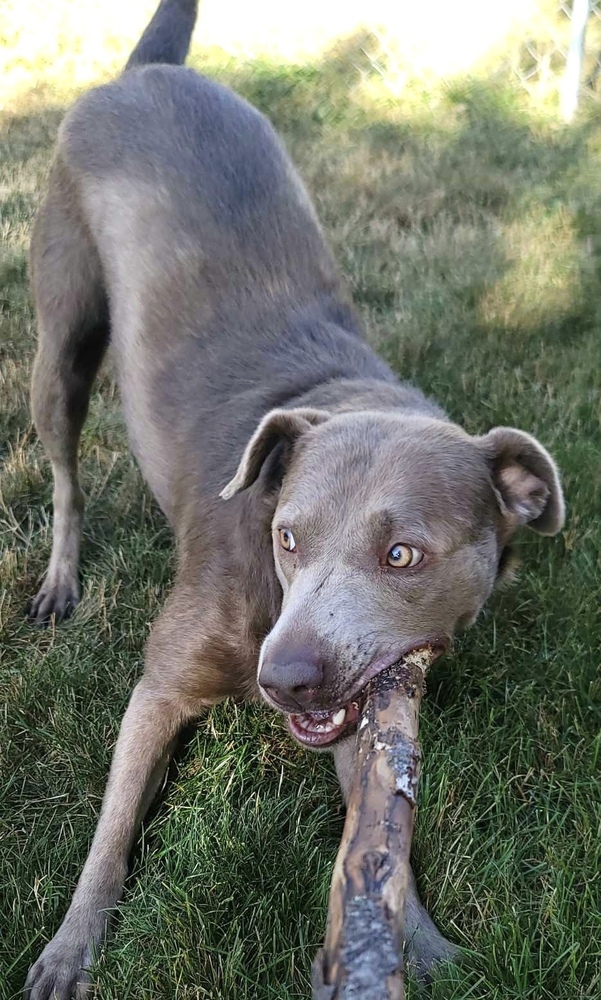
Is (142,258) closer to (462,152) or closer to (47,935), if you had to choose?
(47,935)

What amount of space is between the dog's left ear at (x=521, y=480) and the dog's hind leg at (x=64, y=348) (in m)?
1.79

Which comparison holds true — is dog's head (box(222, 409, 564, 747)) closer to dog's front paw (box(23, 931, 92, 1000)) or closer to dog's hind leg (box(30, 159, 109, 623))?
dog's front paw (box(23, 931, 92, 1000))

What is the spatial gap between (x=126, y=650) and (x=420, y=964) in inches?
56.2

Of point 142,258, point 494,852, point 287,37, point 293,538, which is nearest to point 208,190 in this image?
point 142,258

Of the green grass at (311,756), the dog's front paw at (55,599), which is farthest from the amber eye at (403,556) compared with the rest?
the dog's front paw at (55,599)

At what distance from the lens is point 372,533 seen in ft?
6.88

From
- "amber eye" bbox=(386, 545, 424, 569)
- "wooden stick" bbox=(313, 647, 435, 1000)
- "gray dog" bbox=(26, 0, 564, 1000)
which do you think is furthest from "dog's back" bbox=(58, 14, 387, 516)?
"wooden stick" bbox=(313, 647, 435, 1000)

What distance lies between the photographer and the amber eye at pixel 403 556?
6.92 ft

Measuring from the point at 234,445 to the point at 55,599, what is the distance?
1.09 metres

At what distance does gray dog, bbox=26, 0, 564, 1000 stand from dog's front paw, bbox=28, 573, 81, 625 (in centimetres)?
1

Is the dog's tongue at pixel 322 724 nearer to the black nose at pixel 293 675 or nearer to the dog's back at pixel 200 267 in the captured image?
the black nose at pixel 293 675

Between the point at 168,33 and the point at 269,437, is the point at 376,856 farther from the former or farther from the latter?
the point at 168,33

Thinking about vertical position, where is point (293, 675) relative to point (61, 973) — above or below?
above

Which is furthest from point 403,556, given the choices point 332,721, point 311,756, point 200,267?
point 200,267
